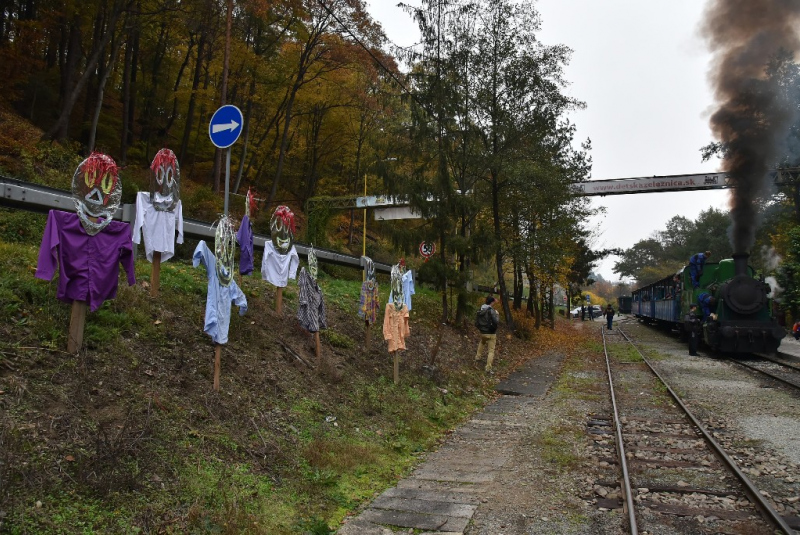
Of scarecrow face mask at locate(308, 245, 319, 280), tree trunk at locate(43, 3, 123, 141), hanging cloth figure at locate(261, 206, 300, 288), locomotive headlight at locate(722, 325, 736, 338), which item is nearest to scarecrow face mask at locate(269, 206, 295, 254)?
hanging cloth figure at locate(261, 206, 300, 288)

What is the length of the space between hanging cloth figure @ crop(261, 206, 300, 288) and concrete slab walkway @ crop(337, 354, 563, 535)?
3.76m

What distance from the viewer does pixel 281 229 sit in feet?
32.3

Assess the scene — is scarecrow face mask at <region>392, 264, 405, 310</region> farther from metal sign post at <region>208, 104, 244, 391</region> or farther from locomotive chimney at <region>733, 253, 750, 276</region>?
locomotive chimney at <region>733, 253, 750, 276</region>

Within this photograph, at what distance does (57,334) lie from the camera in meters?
5.75

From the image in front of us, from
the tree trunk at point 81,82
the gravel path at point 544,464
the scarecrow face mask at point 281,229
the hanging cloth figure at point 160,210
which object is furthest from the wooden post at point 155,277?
the tree trunk at point 81,82

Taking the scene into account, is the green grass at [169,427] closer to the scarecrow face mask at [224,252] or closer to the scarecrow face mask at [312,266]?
the scarecrow face mask at [224,252]

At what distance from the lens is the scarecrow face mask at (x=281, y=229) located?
978cm

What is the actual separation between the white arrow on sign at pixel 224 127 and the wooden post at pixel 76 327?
8.54 feet

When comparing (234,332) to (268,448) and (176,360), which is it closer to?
(176,360)

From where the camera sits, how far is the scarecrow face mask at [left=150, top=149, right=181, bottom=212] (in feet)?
24.7

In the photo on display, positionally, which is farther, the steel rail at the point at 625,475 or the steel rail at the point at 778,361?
the steel rail at the point at 778,361

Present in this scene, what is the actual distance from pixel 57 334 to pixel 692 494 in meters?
6.54

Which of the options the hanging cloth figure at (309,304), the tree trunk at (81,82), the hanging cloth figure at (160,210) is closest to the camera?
the hanging cloth figure at (160,210)

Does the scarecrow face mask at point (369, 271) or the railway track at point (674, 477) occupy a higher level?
the scarecrow face mask at point (369, 271)
